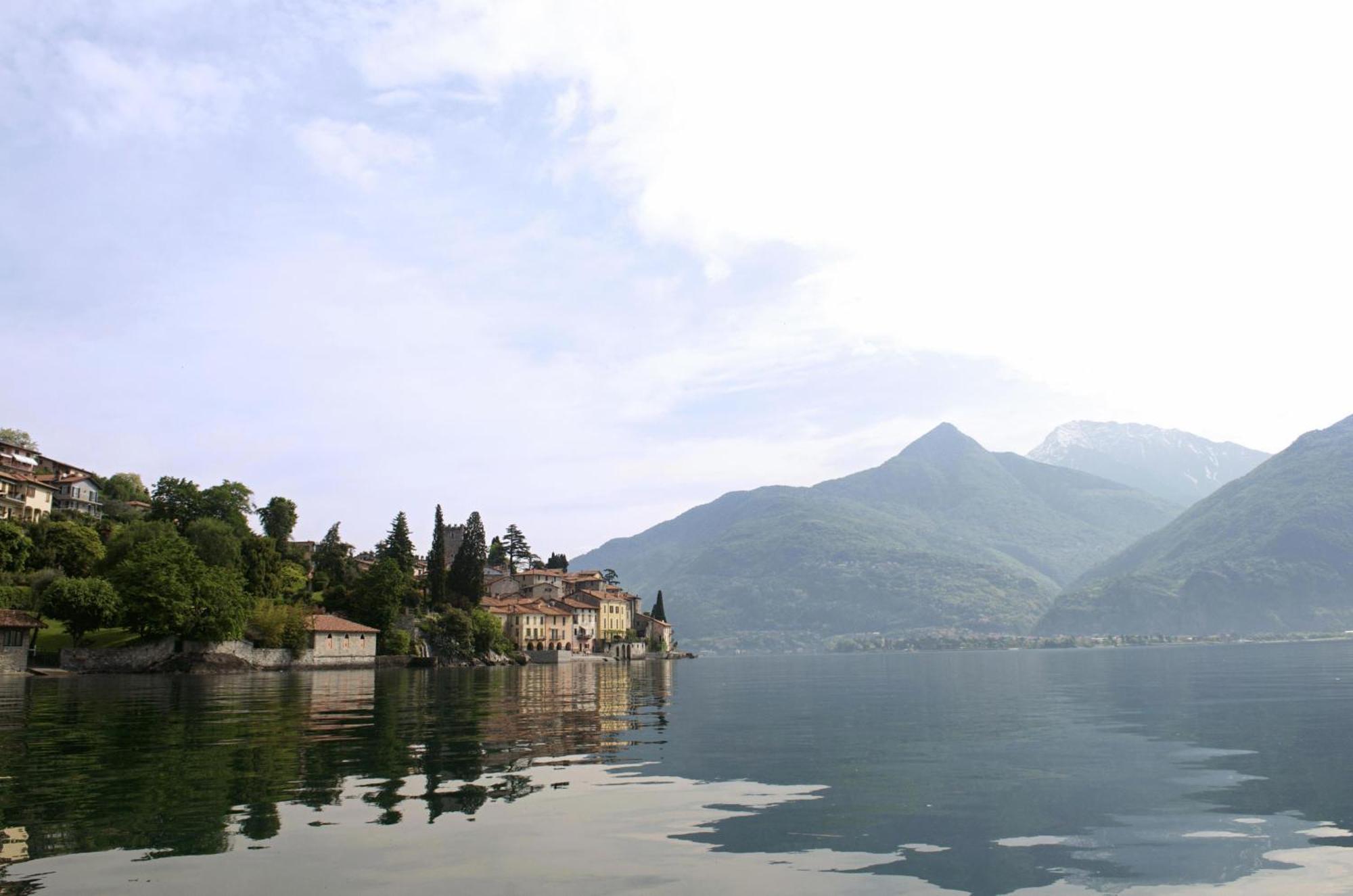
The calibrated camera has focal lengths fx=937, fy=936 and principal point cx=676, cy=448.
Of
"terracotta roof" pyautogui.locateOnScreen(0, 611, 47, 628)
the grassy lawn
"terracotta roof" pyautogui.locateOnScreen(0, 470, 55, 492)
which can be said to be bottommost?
the grassy lawn

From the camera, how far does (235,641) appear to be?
94.8 meters

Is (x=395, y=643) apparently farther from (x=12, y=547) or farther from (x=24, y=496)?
(x=24, y=496)

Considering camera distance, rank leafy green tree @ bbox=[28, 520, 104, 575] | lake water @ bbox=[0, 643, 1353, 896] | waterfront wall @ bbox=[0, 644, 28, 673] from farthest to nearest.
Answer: leafy green tree @ bbox=[28, 520, 104, 575]
waterfront wall @ bbox=[0, 644, 28, 673]
lake water @ bbox=[0, 643, 1353, 896]

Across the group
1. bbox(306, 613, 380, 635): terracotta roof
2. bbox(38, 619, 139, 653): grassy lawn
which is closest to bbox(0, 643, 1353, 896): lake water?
bbox(38, 619, 139, 653): grassy lawn

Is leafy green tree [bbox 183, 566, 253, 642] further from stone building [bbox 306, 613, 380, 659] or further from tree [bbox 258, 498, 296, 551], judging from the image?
tree [bbox 258, 498, 296, 551]

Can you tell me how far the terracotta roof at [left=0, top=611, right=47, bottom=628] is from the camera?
250ft

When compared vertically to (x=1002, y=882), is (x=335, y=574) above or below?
above

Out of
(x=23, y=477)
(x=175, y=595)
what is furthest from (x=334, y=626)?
(x=23, y=477)

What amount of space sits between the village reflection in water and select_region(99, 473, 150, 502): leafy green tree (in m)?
132

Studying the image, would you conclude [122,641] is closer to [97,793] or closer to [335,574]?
[335,574]

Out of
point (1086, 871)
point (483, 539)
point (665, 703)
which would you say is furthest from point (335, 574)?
point (1086, 871)

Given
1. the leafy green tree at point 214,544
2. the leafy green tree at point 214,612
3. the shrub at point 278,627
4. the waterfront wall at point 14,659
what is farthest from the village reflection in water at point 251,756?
the leafy green tree at point 214,544

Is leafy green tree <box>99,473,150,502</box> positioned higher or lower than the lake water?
higher

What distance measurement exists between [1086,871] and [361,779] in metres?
13.7
